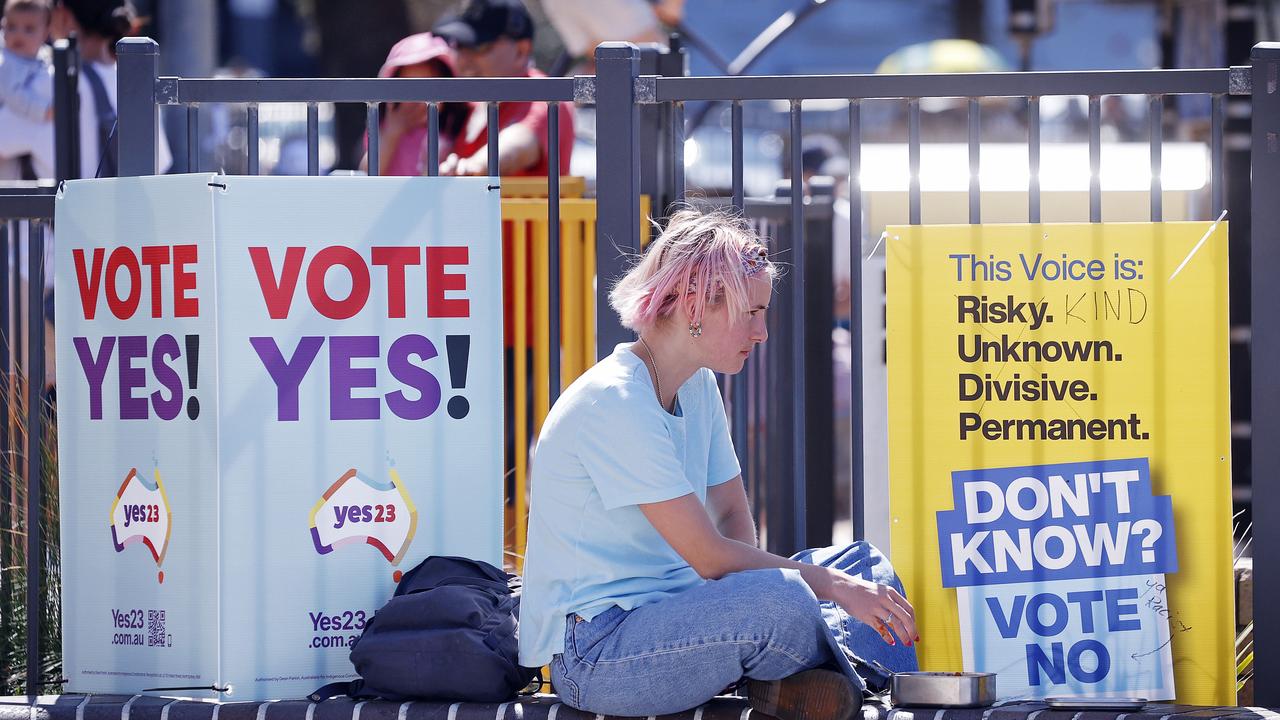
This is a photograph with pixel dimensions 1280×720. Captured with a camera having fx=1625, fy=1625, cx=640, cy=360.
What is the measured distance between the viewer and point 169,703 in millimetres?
3822

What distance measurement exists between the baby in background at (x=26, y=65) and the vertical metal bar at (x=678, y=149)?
4887mm

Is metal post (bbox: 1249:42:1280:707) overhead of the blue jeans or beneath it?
overhead

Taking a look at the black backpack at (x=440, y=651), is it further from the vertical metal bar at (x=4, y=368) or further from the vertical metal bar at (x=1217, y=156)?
the vertical metal bar at (x=1217, y=156)

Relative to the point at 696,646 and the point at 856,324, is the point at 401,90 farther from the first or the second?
the point at 696,646

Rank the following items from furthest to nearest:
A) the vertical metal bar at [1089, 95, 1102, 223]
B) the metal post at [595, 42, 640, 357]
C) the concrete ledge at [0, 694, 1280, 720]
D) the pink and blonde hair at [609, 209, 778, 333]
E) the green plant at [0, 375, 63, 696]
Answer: the green plant at [0, 375, 63, 696] → the metal post at [595, 42, 640, 357] → the vertical metal bar at [1089, 95, 1102, 223] → the pink and blonde hair at [609, 209, 778, 333] → the concrete ledge at [0, 694, 1280, 720]

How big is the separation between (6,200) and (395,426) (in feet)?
4.17

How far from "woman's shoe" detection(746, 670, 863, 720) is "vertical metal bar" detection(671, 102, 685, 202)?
1.21m

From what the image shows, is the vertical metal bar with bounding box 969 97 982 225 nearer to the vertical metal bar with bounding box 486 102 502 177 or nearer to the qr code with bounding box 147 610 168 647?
the vertical metal bar with bounding box 486 102 502 177

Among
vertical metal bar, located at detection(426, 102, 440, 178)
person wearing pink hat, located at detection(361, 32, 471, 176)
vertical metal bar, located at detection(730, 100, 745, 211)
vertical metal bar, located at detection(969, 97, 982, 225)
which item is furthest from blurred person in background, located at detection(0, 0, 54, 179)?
vertical metal bar, located at detection(969, 97, 982, 225)

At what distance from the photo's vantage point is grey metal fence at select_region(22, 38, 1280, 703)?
3.82 meters

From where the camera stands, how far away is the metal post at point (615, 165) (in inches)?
158

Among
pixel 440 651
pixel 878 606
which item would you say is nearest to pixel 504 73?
pixel 440 651

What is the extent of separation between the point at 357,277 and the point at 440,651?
924 millimetres

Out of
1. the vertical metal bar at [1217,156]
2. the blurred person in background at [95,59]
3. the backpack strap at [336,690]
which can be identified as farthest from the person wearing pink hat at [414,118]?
the vertical metal bar at [1217,156]
